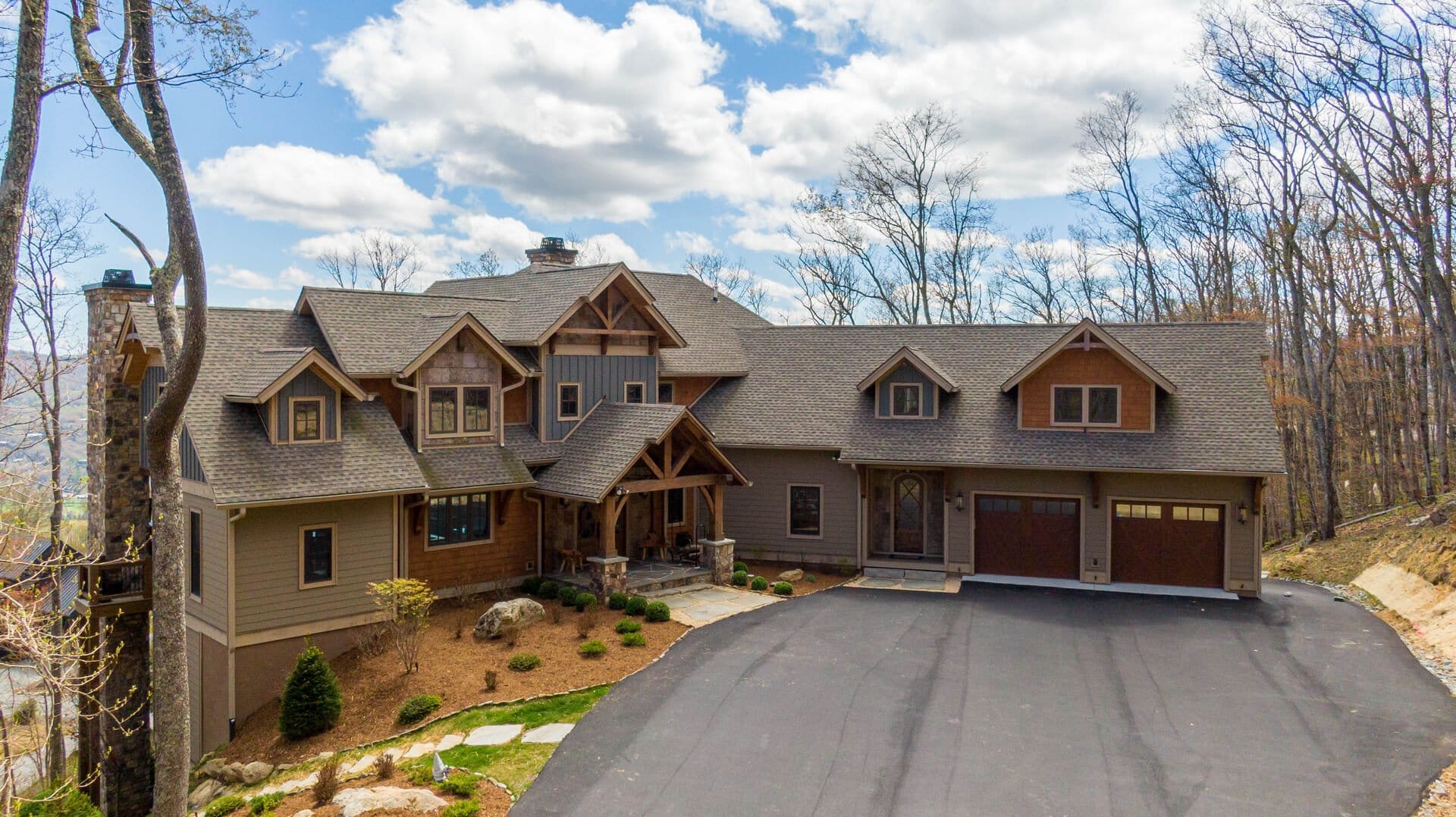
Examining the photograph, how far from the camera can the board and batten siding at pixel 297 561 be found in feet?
51.2

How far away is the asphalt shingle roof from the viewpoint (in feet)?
66.4

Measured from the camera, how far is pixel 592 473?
19.4m

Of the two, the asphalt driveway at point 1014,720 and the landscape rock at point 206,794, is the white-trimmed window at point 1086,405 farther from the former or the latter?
the landscape rock at point 206,794

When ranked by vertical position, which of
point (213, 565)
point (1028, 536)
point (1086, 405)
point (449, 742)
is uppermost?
point (1086, 405)

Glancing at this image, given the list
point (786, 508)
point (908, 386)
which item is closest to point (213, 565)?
point (786, 508)

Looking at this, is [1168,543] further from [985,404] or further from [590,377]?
[590,377]

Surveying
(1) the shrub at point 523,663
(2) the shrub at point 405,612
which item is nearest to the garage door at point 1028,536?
(1) the shrub at point 523,663

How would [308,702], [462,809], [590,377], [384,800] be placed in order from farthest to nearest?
[590,377] < [308,702] < [384,800] < [462,809]

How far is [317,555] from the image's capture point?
16484 millimetres

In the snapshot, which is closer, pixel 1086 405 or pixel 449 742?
pixel 449 742

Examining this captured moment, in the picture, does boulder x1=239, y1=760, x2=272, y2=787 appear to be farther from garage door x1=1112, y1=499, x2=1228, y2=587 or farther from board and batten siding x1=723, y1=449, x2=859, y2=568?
garage door x1=1112, y1=499, x2=1228, y2=587

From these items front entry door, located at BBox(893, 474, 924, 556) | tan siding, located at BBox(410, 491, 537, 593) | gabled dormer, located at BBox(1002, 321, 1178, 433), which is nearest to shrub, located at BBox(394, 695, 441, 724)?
tan siding, located at BBox(410, 491, 537, 593)

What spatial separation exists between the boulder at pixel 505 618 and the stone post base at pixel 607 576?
1758 mm

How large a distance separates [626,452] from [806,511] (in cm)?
582
